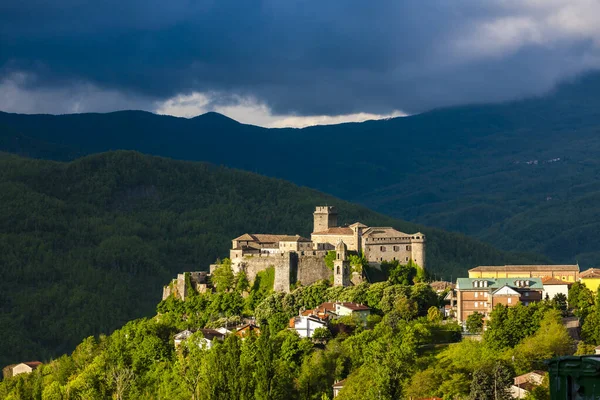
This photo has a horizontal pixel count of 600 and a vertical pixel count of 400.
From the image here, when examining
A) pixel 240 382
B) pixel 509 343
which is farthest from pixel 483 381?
pixel 240 382

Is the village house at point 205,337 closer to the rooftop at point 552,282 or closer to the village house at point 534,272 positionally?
the village house at point 534,272

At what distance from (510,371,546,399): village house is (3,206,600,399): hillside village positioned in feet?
22.7

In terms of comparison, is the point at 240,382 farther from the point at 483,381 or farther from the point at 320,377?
the point at 483,381

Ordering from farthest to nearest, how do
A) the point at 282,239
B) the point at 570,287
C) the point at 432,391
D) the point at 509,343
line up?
the point at 282,239, the point at 570,287, the point at 509,343, the point at 432,391

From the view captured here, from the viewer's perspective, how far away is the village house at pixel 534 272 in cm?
9256

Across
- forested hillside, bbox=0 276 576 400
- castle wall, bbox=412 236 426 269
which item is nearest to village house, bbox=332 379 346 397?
forested hillside, bbox=0 276 576 400

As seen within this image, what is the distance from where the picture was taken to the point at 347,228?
102 meters

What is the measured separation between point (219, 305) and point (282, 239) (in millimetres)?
10512

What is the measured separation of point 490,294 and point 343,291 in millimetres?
15362

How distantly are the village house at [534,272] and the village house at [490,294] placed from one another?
670cm

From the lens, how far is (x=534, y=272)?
9456cm

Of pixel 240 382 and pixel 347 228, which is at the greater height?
pixel 347 228

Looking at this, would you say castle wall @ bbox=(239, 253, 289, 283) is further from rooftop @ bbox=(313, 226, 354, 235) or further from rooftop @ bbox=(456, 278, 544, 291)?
rooftop @ bbox=(456, 278, 544, 291)

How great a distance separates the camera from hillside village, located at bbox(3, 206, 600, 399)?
270 feet
